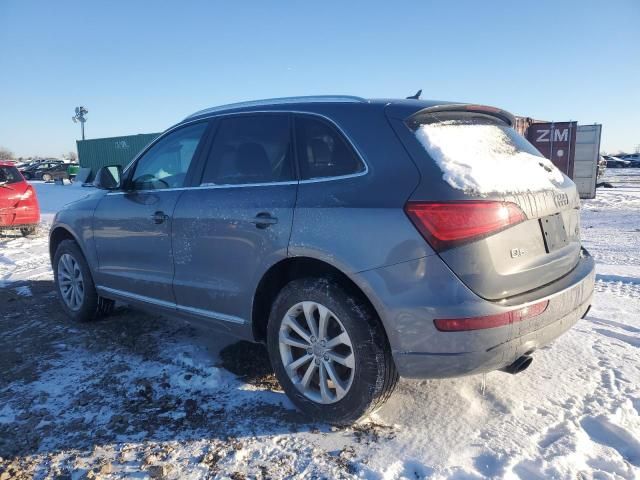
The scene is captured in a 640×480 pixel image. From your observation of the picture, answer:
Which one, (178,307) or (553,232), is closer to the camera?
(553,232)

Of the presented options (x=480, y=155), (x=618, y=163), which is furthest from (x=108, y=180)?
(x=618, y=163)

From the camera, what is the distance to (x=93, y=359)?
3.71 metres

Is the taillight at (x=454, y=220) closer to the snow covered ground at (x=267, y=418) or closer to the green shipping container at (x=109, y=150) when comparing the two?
the snow covered ground at (x=267, y=418)

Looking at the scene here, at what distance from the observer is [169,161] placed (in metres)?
3.84

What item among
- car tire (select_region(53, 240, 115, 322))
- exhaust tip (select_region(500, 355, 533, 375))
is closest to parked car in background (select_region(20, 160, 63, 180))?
car tire (select_region(53, 240, 115, 322))

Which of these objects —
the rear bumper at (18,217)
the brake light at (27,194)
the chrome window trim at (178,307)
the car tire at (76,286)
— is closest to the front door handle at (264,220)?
the chrome window trim at (178,307)

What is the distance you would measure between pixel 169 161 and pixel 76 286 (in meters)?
1.78

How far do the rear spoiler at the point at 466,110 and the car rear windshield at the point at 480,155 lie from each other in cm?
2

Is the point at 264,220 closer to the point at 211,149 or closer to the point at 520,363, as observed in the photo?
the point at 211,149

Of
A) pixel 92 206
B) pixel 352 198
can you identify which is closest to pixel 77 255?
pixel 92 206

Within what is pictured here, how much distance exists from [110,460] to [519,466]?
2020 mm

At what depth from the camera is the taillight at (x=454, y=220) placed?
2.26 metres

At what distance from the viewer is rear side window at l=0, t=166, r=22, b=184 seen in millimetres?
9664

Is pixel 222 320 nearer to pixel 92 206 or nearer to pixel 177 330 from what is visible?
pixel 177 330
